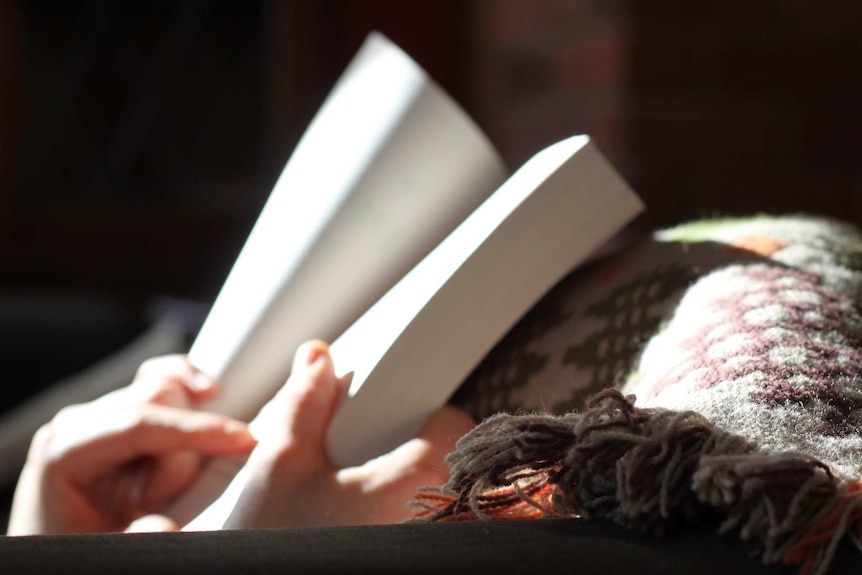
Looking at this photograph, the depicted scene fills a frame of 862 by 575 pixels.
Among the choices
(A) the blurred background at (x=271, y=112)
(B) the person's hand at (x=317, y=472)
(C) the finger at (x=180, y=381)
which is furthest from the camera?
(A) the blurred background at (x=271, y=112)

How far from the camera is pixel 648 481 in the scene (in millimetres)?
361

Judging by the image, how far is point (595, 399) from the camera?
1.30ft

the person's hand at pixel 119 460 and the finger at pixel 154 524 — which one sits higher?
the person's hand at pixel 119 460

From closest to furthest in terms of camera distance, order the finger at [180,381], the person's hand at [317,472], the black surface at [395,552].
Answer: the black surface at [395,552] < the person's hand at [317,472] < the finger at [180,381]

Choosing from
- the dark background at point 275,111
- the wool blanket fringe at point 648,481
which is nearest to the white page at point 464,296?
the wool blanket fringe at point 648,481

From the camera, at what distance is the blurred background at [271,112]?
1.47 metres

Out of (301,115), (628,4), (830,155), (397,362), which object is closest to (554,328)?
(397,362)

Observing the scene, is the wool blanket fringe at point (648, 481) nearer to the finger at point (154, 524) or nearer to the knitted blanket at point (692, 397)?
the knitted blanket at point (692, 397)

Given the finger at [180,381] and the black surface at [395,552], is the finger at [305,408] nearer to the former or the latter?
the finger at [180,381]

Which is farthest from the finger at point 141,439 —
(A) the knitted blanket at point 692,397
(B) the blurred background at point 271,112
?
(B) the blurred background at point 271,112

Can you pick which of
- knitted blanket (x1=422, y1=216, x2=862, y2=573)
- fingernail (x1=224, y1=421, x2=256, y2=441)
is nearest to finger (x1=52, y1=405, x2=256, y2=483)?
fingernail (x1=224, y1=421, x2=256, y2=441)

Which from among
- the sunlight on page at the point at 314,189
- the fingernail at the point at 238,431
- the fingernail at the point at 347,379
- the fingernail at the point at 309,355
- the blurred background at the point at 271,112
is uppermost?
the blurred background at the point at 271,112

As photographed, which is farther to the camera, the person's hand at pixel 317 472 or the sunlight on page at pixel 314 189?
the sunlight on page at pixel 314 189

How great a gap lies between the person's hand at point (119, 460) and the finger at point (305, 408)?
35 mm
